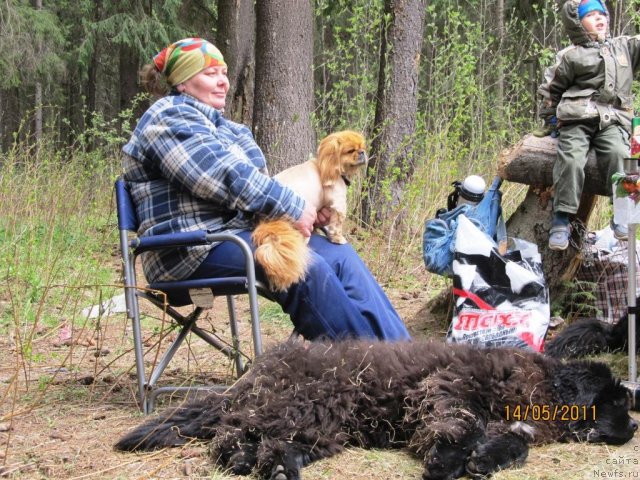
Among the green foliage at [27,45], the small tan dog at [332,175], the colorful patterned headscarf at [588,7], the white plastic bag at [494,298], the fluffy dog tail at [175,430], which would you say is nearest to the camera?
the fluffy dog tail at [175,430]

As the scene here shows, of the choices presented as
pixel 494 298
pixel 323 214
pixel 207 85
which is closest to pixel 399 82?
pixel 494 298

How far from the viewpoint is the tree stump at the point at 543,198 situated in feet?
14.5

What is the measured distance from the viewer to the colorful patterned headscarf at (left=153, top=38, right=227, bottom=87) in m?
3.35

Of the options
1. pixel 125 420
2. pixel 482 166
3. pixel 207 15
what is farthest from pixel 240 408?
pixel 207 15

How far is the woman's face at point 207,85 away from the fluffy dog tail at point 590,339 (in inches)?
86.1

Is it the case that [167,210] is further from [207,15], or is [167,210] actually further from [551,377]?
[207,15]

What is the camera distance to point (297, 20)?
7.24 m

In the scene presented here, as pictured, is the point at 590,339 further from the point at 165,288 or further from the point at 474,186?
the point at 165,288

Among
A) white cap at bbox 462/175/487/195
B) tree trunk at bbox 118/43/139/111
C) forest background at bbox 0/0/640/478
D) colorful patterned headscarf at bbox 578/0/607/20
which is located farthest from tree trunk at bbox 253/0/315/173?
tree trunk at bbox 118/43/139/111

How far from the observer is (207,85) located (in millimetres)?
3391

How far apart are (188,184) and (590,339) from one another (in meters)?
2.33

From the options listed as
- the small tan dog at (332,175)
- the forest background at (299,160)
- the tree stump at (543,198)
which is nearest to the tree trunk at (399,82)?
the forest background at (299,160)

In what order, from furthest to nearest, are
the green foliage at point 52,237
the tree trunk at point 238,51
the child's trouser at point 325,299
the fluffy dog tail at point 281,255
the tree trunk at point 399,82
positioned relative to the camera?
the tree trunk at point 238,51
the tree trunk at point 399,82
the green foliage at point 52,237
the child's trouser at point 325,299
the fluffy dog tail at point 281,255
